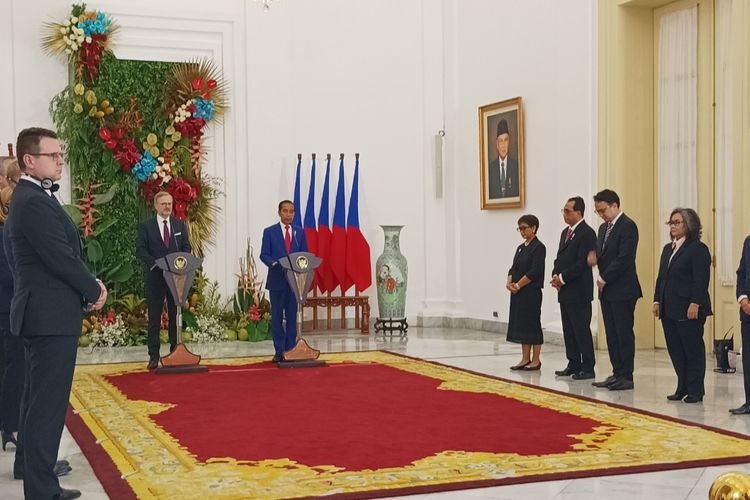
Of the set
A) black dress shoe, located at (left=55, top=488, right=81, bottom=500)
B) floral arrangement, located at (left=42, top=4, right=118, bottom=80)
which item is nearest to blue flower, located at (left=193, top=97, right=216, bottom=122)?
floral arrangement, located at (left=42, top=4, right=118, bottom=80)

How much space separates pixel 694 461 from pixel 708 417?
1.61 metres

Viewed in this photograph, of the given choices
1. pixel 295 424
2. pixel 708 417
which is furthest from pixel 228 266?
pixel 708 417

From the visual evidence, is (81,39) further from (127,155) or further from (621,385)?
(621,385)

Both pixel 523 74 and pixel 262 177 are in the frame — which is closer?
pixel 523 74

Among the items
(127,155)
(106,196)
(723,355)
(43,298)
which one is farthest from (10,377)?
(127,155)

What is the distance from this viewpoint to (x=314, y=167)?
14281 millimetres

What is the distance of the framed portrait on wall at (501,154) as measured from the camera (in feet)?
43.5

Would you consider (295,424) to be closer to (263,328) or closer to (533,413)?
(533,413)

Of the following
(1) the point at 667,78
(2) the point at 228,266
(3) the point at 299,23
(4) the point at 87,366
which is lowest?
(4) the point at 87,366

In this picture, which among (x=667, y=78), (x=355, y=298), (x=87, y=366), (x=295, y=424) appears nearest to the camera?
(x=295, y=424)

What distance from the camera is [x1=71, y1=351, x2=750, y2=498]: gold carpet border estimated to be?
5027 millimetres

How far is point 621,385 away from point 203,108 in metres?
7.52

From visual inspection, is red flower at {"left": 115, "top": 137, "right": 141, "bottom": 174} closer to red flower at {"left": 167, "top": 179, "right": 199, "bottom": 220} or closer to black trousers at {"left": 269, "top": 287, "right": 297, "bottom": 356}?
red flower at {"left": 167, "top": 179, "right": 199, "bottom": 220}

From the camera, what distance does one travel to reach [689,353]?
7.68 m
